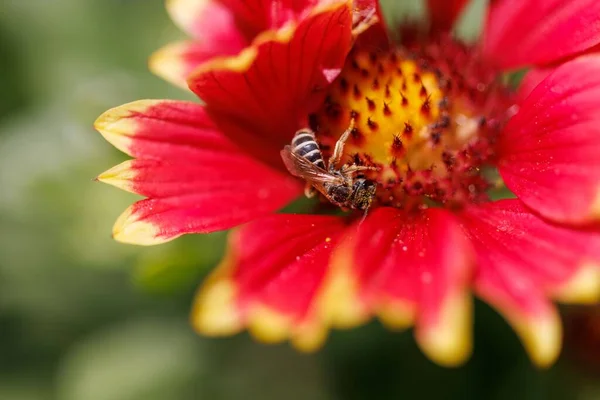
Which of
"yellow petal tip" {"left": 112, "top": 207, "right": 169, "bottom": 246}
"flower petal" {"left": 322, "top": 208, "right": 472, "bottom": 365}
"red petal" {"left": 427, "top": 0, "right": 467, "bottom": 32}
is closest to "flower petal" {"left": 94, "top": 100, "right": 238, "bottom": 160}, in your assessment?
"yellow petal tip" {"left": 112, "top": 207, "right": 169, "bottom": 246}

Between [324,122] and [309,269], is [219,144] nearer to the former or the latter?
[324,122]

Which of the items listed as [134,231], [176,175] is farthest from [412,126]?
[134,231]

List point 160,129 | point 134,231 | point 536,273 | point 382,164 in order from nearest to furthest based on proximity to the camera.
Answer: point 536,273
point 134,231
point 160,129
point 382,164

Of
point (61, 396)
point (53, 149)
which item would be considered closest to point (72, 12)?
point (53, 149)

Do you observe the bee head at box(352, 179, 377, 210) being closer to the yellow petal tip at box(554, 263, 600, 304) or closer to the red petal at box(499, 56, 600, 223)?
the red petal at box(499, 56, 600, 223)

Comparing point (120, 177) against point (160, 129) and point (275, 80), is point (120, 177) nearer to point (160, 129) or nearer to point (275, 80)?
point (160, 129)

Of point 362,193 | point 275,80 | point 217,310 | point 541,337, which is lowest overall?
point 541,337
